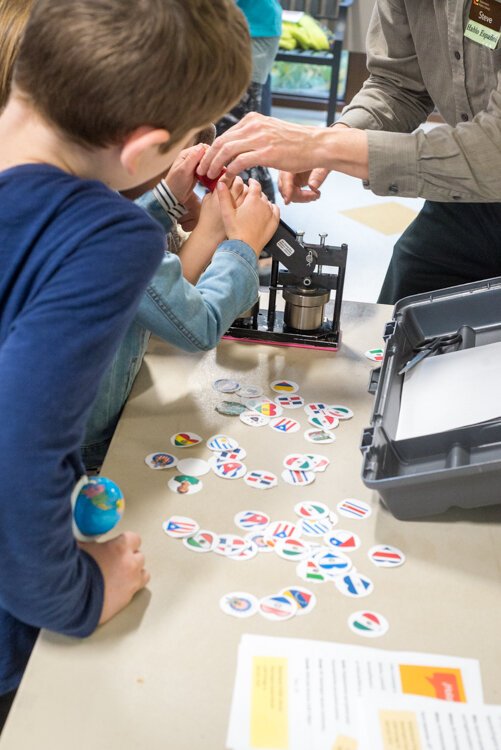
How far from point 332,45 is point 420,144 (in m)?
3.83

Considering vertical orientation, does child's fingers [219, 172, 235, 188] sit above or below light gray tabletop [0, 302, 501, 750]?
above

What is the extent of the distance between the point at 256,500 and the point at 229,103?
50cm

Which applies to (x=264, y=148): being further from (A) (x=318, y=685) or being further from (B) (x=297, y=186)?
(A) (x=318, y=685)

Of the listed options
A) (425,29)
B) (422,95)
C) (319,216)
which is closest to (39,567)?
(425,29)

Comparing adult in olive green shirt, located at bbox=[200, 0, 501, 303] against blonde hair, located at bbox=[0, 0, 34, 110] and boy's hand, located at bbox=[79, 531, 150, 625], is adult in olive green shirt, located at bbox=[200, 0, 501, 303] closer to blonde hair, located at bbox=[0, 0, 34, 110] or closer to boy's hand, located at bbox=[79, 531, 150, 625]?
blonde hair, located at bbox=[0, 0, 34, 110]

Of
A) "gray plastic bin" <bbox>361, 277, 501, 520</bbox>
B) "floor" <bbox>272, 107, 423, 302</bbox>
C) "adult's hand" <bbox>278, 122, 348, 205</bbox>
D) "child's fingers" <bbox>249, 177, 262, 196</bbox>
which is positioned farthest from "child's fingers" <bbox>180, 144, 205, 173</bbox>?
"floor" <bbox>272, 107, 423, 302</bbox>

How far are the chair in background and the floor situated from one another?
0.64m

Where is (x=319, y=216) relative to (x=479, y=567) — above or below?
above

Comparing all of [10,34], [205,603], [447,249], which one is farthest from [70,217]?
[447,249]

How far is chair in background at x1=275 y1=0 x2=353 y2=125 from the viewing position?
485 centimetres

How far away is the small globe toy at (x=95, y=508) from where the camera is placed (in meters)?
0.87

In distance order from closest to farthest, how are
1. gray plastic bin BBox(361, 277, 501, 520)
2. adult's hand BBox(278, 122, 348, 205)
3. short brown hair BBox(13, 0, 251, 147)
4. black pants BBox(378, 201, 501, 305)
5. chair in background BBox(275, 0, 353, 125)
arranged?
short brown hair BBox(13, 0, 251, 147) < gray plastic bin BBox(361, 277, 501, 520) < adult's hand BBox(278, 122, 348, 205) < black pants BBox(378, 201, 501, 305) < chair in background BBox(275, 0, 353, 125)

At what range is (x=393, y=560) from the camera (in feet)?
3.16

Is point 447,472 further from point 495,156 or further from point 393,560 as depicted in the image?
point 495,156
